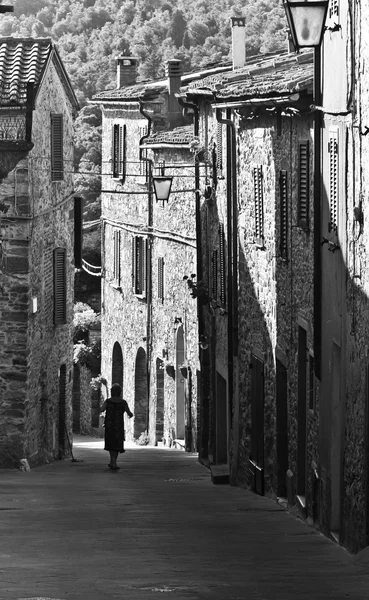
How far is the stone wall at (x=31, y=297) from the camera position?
23.4 metres

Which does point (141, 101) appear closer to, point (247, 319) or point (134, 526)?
point (247, 319)

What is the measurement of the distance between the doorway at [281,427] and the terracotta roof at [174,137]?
11513 millimetres

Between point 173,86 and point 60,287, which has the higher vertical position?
point 173,86

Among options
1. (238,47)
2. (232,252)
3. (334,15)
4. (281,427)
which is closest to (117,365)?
(238,47)

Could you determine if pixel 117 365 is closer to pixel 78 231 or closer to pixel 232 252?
pixel 78 231

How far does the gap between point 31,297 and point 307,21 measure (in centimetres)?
1400

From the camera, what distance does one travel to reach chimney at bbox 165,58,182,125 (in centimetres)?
3184

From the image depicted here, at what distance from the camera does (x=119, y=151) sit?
36781 mm

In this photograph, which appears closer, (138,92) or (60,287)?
(60,287)

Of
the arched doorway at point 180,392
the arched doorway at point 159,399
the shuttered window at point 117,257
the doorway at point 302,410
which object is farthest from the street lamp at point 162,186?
the shuttered window at point 117,257

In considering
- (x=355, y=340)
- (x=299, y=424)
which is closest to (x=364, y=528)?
(x=355, y=340)

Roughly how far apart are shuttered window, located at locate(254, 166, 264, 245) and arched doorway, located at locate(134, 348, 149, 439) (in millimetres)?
17766

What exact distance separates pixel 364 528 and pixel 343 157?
137 inches

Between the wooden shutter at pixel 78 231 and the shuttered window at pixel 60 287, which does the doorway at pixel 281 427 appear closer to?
the shuttered window at pixel 60 287
